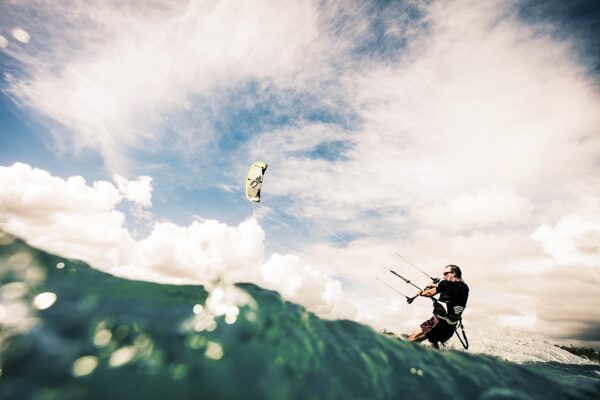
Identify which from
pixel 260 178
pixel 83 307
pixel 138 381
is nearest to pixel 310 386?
pixel 138 381

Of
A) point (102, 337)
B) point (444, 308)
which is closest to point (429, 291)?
point (444, 308)

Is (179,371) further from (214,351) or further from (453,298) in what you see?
(453,298)

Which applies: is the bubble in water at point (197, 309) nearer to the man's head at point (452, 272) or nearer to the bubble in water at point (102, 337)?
the bubble in water at point (102, 337)

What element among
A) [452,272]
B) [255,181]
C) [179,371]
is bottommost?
[179,371]

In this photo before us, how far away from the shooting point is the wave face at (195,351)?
18.8 ft

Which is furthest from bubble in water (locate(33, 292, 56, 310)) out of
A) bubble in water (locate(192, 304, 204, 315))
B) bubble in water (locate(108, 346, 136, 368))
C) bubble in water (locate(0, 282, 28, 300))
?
bubble in water (locate(192, 304, 204, 315))

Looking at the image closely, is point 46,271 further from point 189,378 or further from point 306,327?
point 306,327

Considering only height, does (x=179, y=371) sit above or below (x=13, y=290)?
below

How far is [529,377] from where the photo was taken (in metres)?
9.54

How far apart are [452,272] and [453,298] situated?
93 centimetres

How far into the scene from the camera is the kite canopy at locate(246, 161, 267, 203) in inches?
845

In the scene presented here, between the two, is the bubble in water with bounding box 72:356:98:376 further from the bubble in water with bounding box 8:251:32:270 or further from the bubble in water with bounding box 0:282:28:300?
the bubble in water with bounding box 8:251:32:270

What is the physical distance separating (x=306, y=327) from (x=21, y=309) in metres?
7.31

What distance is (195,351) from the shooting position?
6.82 metres
